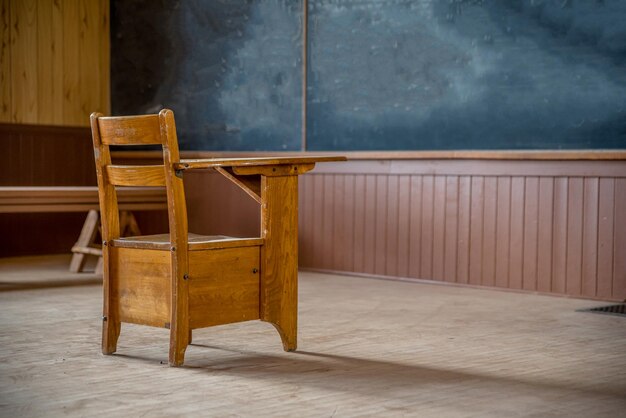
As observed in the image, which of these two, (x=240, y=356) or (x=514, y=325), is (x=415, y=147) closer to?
(x=514, y=325)

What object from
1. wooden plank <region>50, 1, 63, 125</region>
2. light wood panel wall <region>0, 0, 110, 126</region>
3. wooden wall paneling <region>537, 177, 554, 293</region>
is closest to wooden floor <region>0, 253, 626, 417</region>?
wooden wall paneling <region>537, 177, 554, 293</region>

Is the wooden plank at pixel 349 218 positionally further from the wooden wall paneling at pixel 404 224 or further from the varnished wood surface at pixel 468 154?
the wooden wall paneling at pixel 404 224

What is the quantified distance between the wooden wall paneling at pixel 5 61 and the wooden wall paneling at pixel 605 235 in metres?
4.36

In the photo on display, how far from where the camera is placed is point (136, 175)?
3.22 meters

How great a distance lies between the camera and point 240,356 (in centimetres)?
333

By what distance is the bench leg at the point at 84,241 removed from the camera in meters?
5.93

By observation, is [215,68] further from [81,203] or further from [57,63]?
[81,203]

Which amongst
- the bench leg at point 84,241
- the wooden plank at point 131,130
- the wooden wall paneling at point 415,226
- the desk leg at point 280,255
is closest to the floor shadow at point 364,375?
the desk leg at point 280,255

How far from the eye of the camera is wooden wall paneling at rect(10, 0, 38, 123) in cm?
684

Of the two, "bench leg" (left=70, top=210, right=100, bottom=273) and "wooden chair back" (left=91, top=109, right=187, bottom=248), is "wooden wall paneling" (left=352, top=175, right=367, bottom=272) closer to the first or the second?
"bench leg" (left=70, top=210, right=100, bottom=273)

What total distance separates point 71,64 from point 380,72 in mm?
2823

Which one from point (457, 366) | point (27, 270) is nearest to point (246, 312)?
point (457, 366)

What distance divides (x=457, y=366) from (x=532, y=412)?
0.63m

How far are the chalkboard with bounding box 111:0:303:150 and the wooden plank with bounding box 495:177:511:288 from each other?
5.30ft
